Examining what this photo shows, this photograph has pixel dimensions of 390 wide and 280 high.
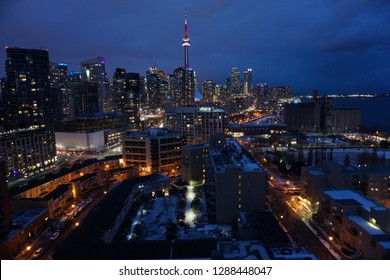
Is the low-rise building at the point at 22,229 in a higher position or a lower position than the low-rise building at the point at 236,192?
lower

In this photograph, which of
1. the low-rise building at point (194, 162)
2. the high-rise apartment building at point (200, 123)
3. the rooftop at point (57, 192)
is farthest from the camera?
the high-rise apartment building at point (200, 123)

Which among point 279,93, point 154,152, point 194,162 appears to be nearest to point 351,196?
point 194,162

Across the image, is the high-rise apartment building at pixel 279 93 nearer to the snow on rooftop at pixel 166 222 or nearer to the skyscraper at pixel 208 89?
the skyscraper at pixel 208 89

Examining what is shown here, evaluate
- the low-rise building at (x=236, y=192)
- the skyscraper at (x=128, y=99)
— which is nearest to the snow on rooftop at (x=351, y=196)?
the low-rise building at (x=236, y=192)

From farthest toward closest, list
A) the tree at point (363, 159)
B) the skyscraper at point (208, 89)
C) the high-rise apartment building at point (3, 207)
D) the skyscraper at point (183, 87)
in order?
the skyscraper at point (208, 89) < the skyscraper at point (183, 87) < the tree at point (363, 159) < the high-rise apartment building at point (3, 207)

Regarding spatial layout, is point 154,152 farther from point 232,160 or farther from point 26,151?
point 26,151

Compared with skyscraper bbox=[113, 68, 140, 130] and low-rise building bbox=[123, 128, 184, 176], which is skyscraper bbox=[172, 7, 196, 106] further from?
low-rise building bbox=[123, 128, 184, 176]

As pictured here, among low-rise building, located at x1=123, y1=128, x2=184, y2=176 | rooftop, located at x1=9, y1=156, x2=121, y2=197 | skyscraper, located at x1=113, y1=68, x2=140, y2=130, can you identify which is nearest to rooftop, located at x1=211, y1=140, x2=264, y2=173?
low-rise building, located at x1=123, y1=128, x2=184, y2=176
